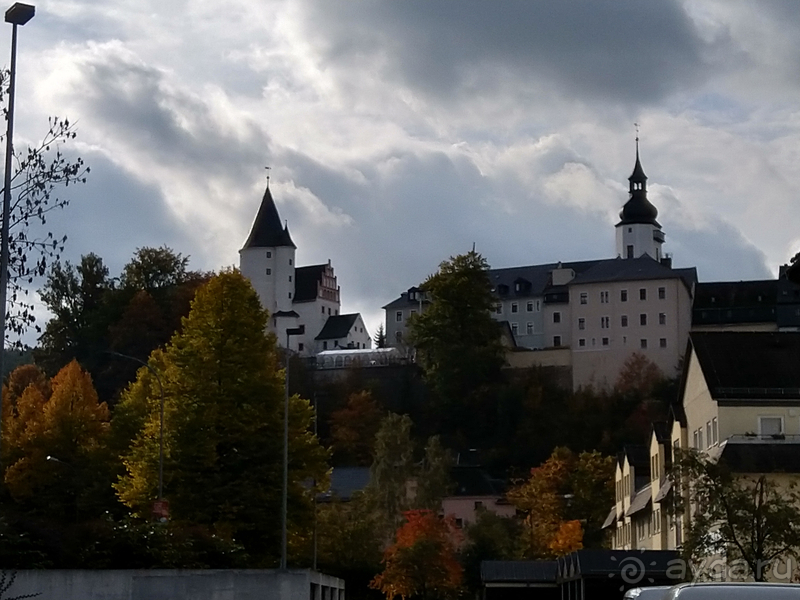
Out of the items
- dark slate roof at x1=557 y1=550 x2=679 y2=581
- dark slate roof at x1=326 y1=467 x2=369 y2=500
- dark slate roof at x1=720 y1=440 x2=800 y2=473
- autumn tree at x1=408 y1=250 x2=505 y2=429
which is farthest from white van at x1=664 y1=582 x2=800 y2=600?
autumn tree at x1=408 y1=250 x2=505 y2=429

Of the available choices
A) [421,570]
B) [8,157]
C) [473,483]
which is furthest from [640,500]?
[8,157]

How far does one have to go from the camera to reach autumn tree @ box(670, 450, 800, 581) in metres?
33.4

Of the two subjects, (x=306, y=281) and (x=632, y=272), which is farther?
(x=306, y=281)

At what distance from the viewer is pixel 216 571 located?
30.3 m

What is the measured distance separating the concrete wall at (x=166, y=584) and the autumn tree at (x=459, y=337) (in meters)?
96.4

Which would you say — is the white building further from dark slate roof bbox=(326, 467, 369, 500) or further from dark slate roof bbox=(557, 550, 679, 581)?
dark slate roof bbox=(557, 550, 679, 581)

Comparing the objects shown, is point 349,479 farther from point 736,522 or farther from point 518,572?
point 736,522

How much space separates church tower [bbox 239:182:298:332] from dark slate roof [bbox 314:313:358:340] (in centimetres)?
515

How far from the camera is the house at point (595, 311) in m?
140

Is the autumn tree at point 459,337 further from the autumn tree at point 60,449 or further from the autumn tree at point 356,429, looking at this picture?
the autumn tree at point 60,449

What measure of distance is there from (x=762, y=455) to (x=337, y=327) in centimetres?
13158

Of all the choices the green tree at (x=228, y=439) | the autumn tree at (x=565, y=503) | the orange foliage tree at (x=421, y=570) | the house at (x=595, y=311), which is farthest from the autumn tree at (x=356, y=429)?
the green tree at (x=228, y=439)

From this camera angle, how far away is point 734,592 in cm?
1087

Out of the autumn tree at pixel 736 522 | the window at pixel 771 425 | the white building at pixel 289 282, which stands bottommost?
the autumn tree at pixel 736 522
